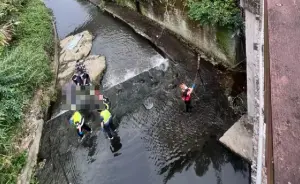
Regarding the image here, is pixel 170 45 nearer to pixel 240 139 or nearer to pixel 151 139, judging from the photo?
pixel 151 139

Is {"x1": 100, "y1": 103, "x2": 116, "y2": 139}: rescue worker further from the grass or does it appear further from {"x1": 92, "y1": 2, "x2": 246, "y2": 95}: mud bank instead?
{"x1": 92, "y1": 2, "x2": 246, "y2": 95}: mud bank

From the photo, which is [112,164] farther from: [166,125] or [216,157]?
[216,157]

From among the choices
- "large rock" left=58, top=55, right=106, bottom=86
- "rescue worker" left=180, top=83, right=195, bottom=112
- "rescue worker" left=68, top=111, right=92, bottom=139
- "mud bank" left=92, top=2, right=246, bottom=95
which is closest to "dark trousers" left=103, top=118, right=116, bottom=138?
"rescue worker" left=68, top=111, right=92, bottom=139

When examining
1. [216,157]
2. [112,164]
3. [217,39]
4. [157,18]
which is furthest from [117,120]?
[157,18]

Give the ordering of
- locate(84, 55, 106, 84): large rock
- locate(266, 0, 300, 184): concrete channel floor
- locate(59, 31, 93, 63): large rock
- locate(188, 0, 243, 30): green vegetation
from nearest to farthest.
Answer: locate(266, 0, 300, 184): concrete channel floor, locate(188, 0, 243, 30): green vegetation, locate(84, 55, 106, 84): large rock, locate(59, 31, 93, 63): large rock

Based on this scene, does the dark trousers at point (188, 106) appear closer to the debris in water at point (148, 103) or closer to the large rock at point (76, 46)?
the debris in water at point (148, 103)
